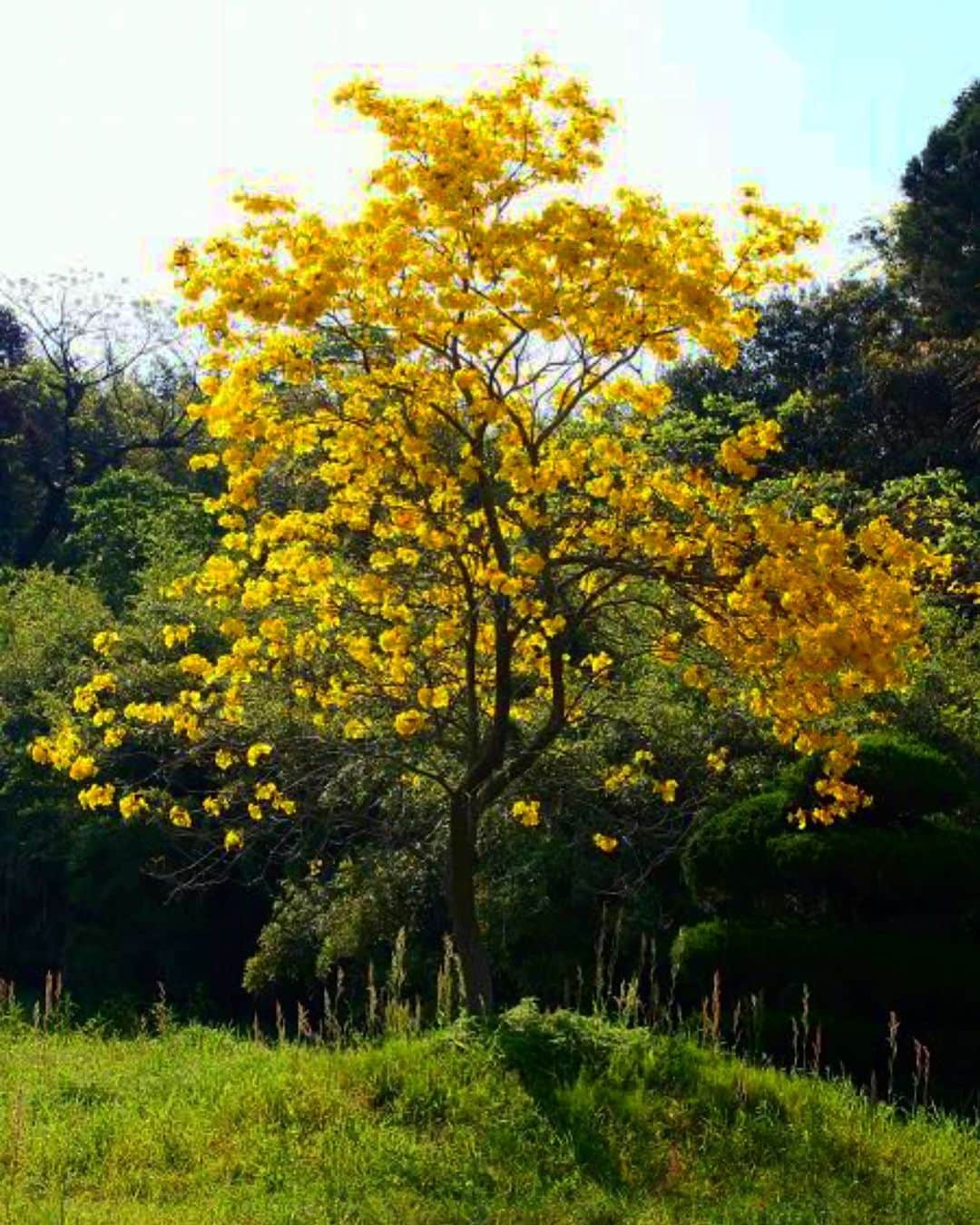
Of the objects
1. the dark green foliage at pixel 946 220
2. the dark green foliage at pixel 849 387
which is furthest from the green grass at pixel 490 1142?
the dark green foliage at pixel 946 220

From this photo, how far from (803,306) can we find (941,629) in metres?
14.7

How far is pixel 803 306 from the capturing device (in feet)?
90.9

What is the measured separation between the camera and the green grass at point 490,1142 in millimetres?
6473

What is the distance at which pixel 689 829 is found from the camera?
36.7 feet

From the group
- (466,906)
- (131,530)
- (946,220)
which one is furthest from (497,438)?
(946,220)

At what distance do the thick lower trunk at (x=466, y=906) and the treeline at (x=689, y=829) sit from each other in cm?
53

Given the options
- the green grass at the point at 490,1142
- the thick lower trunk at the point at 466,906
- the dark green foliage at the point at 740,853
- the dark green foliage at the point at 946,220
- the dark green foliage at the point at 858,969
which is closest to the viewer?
the green grass at the point at 490,1142

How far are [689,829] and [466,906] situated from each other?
3113 mm

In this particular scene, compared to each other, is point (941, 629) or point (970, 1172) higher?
point (941, 629)

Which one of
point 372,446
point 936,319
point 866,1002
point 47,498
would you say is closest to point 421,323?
point 372,446

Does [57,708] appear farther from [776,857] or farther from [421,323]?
[421,323]

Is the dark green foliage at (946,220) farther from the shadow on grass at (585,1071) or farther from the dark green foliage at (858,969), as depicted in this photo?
the shadow on grass at (585,1071)

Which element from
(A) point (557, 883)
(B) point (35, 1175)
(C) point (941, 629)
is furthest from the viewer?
(C) point (941, 629)

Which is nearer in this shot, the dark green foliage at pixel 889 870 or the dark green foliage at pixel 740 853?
the dark green foliage at pixel 889 870
